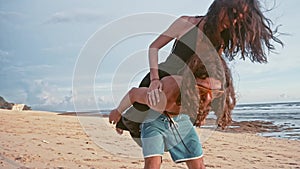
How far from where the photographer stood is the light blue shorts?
122 inches

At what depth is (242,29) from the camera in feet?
9.05

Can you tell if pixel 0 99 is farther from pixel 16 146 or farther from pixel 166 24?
pixel 166 24

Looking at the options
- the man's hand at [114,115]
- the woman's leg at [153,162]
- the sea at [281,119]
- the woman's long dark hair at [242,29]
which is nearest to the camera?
the woman's long dark hair at [242,29]

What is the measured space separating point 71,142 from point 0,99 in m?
18.5

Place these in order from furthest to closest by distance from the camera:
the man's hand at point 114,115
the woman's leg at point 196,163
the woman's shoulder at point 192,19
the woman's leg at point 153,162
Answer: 1. the woman's leg at point 196,163
2. the man's hand at point 114,115
3. the woman's leg at point 153,162
4. the woman's shoulder at point 192,19

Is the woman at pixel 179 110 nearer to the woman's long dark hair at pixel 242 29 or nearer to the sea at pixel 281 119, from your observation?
the woman's long dark hair at pixel 242 29

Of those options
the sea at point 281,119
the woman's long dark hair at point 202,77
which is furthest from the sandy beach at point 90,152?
the woman's long dark hair at point 202,77

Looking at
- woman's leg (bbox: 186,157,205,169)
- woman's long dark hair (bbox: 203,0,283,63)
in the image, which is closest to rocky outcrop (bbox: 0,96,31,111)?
woman's leg (bbox: 186,157,205,169)

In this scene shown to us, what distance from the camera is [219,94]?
2.95 metres

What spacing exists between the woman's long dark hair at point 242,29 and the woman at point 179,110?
0.51 ft

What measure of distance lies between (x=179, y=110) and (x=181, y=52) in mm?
401

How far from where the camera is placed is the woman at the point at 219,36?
274 cm

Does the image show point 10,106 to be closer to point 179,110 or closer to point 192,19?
point 179,110

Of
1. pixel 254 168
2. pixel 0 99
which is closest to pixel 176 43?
pixel 254 168
